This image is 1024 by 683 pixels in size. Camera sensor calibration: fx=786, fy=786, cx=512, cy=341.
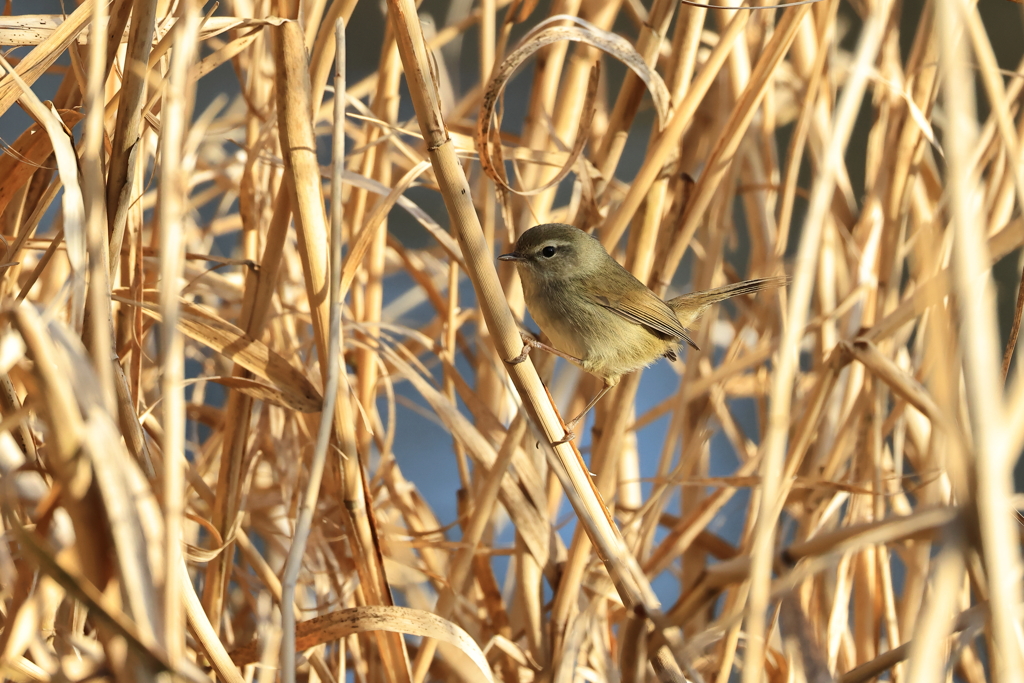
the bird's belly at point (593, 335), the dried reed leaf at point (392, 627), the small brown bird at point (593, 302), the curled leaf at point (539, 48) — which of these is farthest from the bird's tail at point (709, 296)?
the dried reed leaf at point (392, 627)

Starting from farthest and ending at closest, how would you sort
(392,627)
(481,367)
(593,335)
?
(481,367) → (593,335) → (392,627)

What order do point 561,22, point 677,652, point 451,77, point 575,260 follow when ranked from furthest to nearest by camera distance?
1. point 451,77
2. point 575,260
3. point 561,22
4. point 677,652

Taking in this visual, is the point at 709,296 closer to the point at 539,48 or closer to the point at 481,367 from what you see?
the point at 481,367

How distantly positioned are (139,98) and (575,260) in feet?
2.49

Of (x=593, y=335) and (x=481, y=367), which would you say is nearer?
(x=593, y=335)

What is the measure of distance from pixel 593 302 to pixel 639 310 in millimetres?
88

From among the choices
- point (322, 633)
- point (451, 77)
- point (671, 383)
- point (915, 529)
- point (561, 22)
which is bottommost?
point (322, 633)

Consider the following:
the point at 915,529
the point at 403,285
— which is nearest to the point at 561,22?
the point at 915,529

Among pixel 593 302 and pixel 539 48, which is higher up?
pixel 539 48

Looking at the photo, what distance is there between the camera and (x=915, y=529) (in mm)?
568

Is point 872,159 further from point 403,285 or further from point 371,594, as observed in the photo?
point 403,285

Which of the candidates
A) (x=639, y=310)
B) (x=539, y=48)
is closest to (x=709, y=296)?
Answer: (x=639, y=310)

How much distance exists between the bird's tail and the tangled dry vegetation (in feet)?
0.12

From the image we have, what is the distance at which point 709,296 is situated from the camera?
1.43 m
